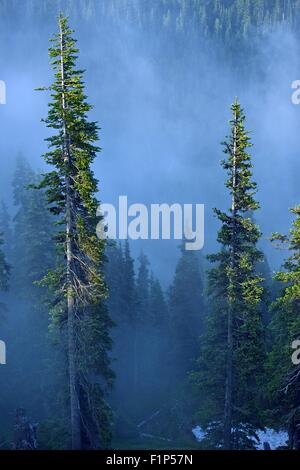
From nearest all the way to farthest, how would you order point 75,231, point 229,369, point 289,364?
point 75,231, point 289,364, point 229,369

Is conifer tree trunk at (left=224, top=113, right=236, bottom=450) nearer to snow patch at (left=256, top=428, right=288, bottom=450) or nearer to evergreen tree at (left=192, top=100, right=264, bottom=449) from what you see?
evergreen tree at (left=192, top=100, right=264, bottom=449)

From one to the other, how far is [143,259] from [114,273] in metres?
18.3

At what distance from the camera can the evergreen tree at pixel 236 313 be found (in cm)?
2522

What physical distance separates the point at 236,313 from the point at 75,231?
8.69 m

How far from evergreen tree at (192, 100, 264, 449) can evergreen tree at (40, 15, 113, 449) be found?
19.0 feet

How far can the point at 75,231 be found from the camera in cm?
2323

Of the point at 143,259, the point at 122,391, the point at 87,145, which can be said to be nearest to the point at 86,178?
the point at 87,145

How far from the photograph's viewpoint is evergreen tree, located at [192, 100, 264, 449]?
993 inches

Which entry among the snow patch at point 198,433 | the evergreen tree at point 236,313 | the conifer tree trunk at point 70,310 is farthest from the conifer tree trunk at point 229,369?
the snow patch at point 198,433

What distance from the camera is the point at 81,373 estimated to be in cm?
2392

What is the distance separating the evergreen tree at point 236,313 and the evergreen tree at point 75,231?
5.81 m

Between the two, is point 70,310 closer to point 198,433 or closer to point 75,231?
point 75,231

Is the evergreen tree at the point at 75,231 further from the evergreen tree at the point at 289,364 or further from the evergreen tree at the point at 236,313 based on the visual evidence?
the evergreen tree at the point at 289,364

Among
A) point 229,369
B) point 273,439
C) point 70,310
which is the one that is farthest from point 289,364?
point 273,439
